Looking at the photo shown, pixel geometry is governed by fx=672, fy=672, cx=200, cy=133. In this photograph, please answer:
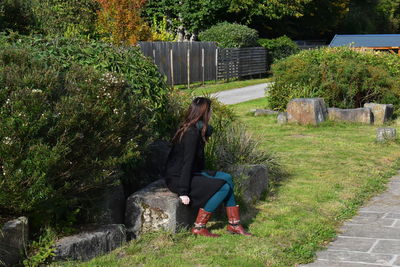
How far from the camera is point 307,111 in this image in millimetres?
14695

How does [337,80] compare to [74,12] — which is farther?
[74,12]

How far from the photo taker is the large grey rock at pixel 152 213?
6.13 m

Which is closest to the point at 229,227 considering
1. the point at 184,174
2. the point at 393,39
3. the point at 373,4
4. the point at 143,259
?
the point at 184,174

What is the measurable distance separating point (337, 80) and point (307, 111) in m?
1.95

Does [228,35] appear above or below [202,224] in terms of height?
above

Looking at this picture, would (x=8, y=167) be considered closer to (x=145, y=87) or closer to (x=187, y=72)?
(x=145, y=87)

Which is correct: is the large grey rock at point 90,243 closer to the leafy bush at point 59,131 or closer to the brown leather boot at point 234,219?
the leafy bush at point 59,131

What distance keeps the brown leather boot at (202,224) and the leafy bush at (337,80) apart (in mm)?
10112

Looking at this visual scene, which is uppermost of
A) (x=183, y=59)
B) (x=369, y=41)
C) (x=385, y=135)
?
(x=369, y=41)

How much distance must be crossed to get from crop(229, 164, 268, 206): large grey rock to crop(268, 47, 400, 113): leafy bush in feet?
27.2

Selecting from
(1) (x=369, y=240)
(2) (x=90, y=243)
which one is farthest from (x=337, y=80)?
(2) (x=90, y=243)

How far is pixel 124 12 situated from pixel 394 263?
23658 millimetres

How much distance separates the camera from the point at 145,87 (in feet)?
23.4

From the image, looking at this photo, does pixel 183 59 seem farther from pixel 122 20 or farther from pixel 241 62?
pixel 241 62
